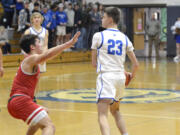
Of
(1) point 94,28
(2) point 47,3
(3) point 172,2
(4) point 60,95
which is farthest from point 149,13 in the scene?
(4) point 60,95

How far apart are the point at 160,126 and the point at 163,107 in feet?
6.28

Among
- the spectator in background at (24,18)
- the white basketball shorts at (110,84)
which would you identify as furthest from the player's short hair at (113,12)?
the spectator in background at (24,18)

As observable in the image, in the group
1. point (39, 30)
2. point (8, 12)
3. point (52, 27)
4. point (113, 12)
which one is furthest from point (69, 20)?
point (113, 12)

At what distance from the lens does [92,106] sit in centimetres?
928

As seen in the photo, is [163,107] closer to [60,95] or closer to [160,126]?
[160,126]

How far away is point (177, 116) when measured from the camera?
26.6 ft

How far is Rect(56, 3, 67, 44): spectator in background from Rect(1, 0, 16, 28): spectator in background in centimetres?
215

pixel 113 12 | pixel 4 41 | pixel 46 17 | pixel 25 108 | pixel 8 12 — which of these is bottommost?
pixel 4 41

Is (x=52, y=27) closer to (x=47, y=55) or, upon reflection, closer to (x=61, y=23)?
(x=61, y=23)

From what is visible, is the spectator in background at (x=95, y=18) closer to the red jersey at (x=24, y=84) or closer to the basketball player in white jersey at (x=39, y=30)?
the basketball player in white jersey at (x=39, y=30)

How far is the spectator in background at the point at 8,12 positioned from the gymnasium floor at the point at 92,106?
612 centimetres

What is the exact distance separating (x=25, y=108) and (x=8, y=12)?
16.3 metres

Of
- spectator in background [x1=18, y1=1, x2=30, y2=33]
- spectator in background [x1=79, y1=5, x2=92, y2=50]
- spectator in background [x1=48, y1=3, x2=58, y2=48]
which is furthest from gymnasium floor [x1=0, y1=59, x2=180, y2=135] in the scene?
spectator in background [x1=79, y1=5, x2=92, y2=50]

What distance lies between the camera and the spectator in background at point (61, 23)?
21875 millimetres
